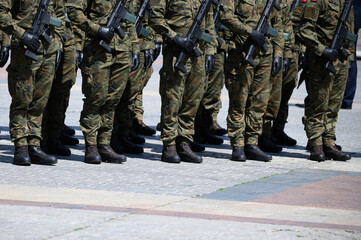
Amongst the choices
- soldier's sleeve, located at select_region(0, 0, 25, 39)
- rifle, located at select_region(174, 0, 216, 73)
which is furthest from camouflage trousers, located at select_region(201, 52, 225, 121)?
soldier's sleeve, located at select_region(0, 0, 25, 39)

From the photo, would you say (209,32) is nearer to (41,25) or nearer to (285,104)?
(41,25)

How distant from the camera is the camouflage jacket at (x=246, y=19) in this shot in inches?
361

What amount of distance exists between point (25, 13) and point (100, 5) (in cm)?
73

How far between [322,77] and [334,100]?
314 millimetres

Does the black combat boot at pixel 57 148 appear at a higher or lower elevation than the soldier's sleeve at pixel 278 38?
lower

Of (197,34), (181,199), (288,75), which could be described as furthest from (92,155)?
(288,75)

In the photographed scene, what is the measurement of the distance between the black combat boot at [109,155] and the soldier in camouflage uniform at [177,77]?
1.63 ft

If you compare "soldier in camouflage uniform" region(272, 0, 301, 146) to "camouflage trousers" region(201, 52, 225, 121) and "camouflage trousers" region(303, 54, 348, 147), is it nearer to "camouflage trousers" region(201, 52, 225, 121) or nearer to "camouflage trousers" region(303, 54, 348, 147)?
"camouflage trousers" region(303, 54, 348, 147)

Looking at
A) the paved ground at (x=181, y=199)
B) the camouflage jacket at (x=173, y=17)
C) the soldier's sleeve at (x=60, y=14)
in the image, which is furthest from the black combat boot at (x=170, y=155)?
the soldier's sleeve at (x=60, y=14)

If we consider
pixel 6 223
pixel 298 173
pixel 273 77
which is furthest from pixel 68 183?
pixel 273 77

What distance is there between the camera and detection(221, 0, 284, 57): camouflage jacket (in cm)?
918

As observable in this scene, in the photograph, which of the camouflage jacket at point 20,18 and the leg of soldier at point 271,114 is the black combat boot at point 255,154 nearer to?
the leg of soldier at point 271,114

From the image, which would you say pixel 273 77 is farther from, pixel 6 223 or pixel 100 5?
pixel 6 223

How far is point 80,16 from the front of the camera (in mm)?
8422
